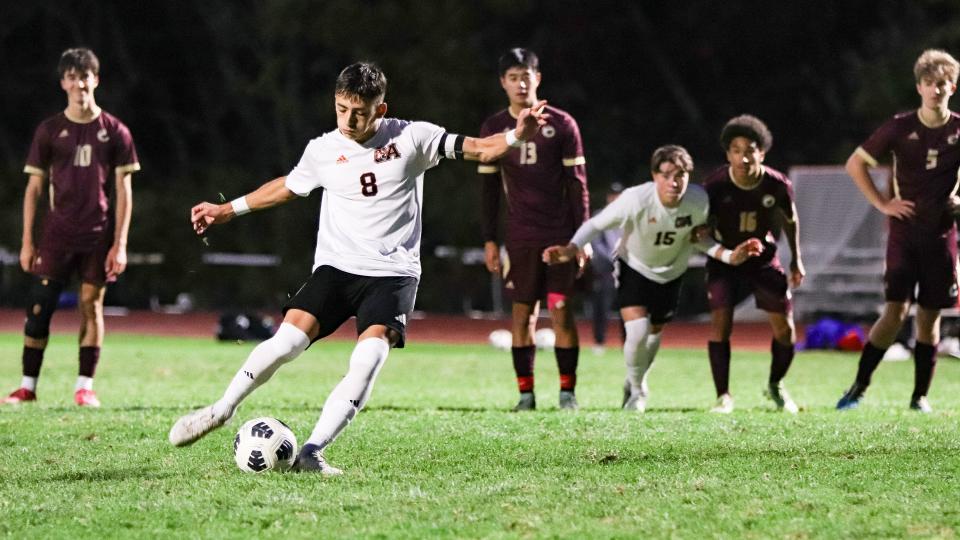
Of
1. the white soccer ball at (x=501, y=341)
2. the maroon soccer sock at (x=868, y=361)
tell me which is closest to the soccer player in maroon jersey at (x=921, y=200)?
the maroon soccer sock at (x=868, y=361)

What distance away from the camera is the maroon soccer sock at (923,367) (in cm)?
1056

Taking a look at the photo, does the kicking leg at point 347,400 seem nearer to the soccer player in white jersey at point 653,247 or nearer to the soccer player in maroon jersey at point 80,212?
the soccer player in white jersey at point 653,247

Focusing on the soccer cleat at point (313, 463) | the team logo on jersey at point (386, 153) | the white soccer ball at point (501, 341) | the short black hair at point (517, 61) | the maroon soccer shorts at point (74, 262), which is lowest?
the white soccer ball at point (501, 341)

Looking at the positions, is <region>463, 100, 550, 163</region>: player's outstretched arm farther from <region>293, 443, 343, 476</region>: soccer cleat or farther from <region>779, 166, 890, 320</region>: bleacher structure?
<region>779, 166, 890, 320</region>: bleacher structure

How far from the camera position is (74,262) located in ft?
35.9

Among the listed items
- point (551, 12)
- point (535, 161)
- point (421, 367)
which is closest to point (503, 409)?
point (535, 161)

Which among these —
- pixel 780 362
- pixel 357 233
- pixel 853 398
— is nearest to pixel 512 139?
pixel 357 233

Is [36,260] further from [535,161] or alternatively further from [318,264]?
[318,264]

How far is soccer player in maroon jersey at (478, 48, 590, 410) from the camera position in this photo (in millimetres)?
10375

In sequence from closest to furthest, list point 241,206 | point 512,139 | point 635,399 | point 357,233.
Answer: point 512,139
point 357,233
point 241,206
point 635,399

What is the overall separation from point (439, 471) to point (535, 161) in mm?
3850

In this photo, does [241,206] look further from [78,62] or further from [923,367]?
[923,367]

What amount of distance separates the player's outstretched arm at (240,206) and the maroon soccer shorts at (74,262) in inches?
135

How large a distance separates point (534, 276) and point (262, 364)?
3.70 m
